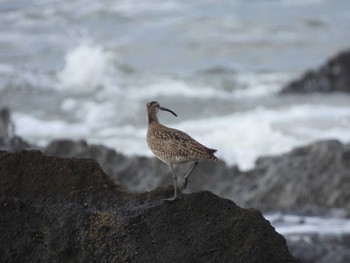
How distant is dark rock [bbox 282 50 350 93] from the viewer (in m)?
29.3

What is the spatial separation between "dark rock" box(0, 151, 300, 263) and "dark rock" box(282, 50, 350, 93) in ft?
73.2

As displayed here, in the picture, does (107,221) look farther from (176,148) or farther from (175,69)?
(175,69)

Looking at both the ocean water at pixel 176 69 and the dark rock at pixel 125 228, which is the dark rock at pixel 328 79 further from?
the dark rock at pixel 125 228

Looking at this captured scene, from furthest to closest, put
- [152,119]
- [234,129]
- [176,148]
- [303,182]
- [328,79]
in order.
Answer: [328,79], [234,129], [303,182], [152,119], [176,148]

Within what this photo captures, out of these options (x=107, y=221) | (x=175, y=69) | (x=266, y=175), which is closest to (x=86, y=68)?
(x=175, y=69)

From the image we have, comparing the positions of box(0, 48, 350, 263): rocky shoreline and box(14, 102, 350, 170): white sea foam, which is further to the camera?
box(14, 102, 350, 170): white sea foam

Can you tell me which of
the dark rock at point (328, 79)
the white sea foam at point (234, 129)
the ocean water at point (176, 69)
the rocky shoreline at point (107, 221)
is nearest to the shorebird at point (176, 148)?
the rocky shoreline at point (107, 221)

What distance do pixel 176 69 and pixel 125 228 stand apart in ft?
90.2

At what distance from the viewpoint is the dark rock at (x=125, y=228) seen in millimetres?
6996

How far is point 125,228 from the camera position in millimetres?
7121

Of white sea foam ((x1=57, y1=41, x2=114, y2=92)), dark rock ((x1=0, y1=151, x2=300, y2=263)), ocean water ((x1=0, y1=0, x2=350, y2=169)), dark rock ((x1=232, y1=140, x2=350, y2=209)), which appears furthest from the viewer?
white sea foam ((x1=57, y1=41, x2=114, y2=92))

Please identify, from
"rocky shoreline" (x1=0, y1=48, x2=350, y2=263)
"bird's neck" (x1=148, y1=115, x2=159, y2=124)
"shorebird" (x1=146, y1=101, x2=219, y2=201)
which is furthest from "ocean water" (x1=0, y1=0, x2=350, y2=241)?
"rocky shoreline" (x1=0, y1=48, x2=350, y2=263)

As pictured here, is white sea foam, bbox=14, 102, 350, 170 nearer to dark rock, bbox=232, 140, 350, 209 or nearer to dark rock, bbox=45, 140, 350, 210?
dark rock, bbox=45, 140, 350, 210

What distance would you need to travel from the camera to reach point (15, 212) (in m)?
7.23
